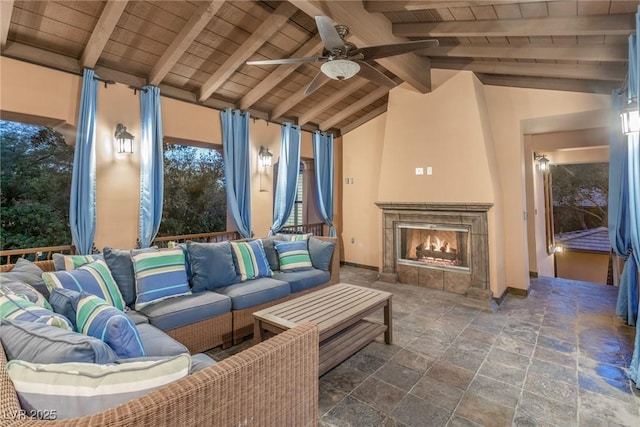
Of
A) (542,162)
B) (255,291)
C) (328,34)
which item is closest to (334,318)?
(255,291)

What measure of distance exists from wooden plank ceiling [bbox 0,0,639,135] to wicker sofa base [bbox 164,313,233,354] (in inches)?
A: 117

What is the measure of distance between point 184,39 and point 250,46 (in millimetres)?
727

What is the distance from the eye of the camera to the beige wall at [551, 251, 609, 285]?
7.38m

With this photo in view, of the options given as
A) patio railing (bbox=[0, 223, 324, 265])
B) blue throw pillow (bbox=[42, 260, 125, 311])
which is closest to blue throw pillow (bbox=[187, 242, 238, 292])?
blue throw pillow (bbox=[42, 260, 125, 311])

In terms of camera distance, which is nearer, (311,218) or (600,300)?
(600,300)

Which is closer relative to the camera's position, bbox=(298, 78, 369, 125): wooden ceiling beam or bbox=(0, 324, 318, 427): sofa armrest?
bbox=(0, 324, 318, 427): sofa armrest

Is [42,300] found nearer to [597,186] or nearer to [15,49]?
[15,49]

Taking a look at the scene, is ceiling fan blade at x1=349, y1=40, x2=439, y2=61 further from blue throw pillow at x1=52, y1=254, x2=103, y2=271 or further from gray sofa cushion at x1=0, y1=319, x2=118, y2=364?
blue throw pillow at x1=52, y1=254, x2=103, y2=271

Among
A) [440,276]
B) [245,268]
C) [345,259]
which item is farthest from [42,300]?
[345,259]

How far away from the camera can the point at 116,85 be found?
3658 mm

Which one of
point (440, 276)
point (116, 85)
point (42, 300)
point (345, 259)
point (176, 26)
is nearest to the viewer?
point (42, 300)

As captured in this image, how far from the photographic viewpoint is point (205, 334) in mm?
2678

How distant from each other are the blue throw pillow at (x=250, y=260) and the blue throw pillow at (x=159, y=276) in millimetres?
603

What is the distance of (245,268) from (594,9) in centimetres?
416
